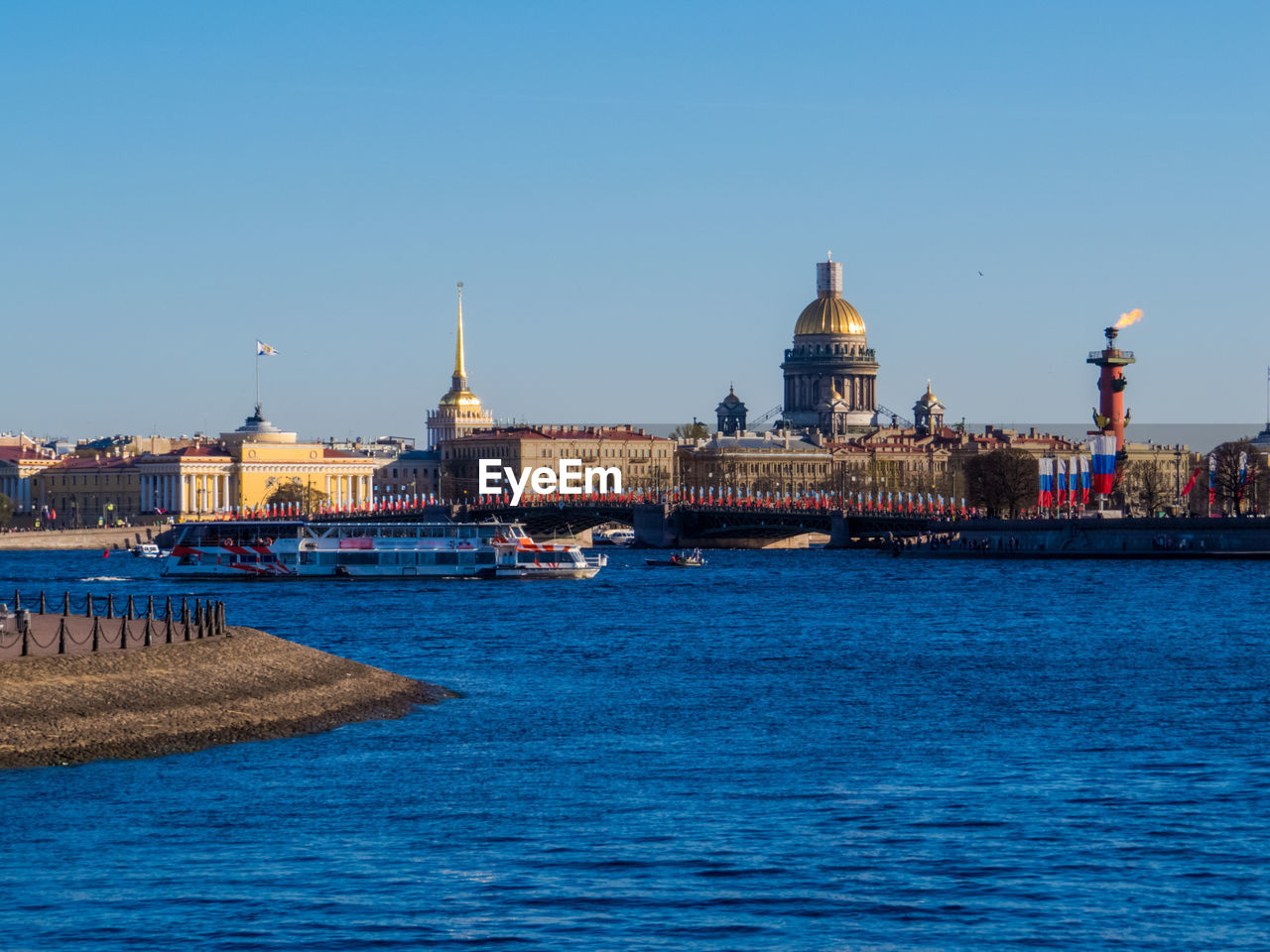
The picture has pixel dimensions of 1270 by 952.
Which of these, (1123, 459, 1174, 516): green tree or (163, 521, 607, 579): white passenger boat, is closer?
(163, 521, 607, 579): white passenger boat

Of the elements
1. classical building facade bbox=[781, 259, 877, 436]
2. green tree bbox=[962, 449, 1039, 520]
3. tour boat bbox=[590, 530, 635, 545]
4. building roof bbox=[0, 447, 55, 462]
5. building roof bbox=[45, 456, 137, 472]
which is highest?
classical building facade bbox=[781, 259, 877, 436]

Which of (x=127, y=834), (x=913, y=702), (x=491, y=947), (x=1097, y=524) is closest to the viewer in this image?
(x=491, y=947)

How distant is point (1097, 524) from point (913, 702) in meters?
59.7

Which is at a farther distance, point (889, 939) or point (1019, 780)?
point (1019, 780)

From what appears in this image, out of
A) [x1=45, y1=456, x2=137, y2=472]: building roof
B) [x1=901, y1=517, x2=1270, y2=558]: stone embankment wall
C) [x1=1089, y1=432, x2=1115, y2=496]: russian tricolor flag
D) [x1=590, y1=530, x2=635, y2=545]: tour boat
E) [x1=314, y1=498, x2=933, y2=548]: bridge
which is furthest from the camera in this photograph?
[x1=45, y1=456, x2=137, y2=472]: building roof

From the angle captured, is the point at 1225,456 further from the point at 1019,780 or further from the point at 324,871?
the point at 324,871

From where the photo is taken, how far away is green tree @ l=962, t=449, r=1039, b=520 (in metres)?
123

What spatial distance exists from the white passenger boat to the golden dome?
4532 inches

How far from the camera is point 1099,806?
982 inches

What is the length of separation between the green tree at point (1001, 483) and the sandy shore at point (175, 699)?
295 ft

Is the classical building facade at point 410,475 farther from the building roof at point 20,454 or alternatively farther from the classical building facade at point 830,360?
the classical building facade at point 830,360

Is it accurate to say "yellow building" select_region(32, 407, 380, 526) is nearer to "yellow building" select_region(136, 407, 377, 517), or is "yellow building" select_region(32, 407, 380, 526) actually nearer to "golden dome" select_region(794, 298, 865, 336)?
"yellow building" select_region(136, 407, 377, 517)

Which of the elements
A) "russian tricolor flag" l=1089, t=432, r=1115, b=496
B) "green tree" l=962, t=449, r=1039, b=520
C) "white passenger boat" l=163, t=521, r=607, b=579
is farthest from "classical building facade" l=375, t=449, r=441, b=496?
"white passenger boat" l=163, t=521, r=607, b=579

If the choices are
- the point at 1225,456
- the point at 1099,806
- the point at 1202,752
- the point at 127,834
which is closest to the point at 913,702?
the point at 1202,752
